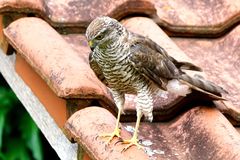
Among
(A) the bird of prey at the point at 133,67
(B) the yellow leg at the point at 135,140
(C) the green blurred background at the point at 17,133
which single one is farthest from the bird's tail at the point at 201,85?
(C) the green blurred background at the point at 17,133

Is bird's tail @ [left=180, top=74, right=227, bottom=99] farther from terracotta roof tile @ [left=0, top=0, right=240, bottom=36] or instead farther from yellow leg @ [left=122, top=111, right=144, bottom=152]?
terracotta roof tile @ [left=0, top=0, right=240, bottom=36]

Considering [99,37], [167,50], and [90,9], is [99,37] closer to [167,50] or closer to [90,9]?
[167,50]

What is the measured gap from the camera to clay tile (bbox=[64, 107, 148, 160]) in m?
2.37

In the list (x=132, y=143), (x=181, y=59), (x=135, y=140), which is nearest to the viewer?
(x=132, y=143)

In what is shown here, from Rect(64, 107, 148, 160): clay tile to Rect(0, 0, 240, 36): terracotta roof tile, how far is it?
60 cm

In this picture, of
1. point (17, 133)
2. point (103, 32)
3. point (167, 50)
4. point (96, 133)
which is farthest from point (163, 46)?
point (17, 133)

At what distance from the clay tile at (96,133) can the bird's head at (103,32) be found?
0.79ft

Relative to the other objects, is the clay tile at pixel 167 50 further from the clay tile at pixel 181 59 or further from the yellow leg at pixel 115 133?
the yellow leg at pixel 115 133

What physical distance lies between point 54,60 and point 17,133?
235cm

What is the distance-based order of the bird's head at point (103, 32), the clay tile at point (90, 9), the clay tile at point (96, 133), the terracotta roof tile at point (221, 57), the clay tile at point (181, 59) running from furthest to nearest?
1. the clay tile at point (90, 9)
2. the terracotta roof tile at point (221, 57)
3. the clay tile at point (181, 59)
4. the bird's head at point (103, 32)
5. the clay tile at point (96, 133)

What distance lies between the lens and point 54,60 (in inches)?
108

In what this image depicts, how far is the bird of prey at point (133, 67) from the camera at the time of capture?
2719 mm

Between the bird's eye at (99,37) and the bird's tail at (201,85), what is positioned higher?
the bird's eye at (99,37)

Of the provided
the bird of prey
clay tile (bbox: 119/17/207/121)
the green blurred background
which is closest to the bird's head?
the bird of prey
